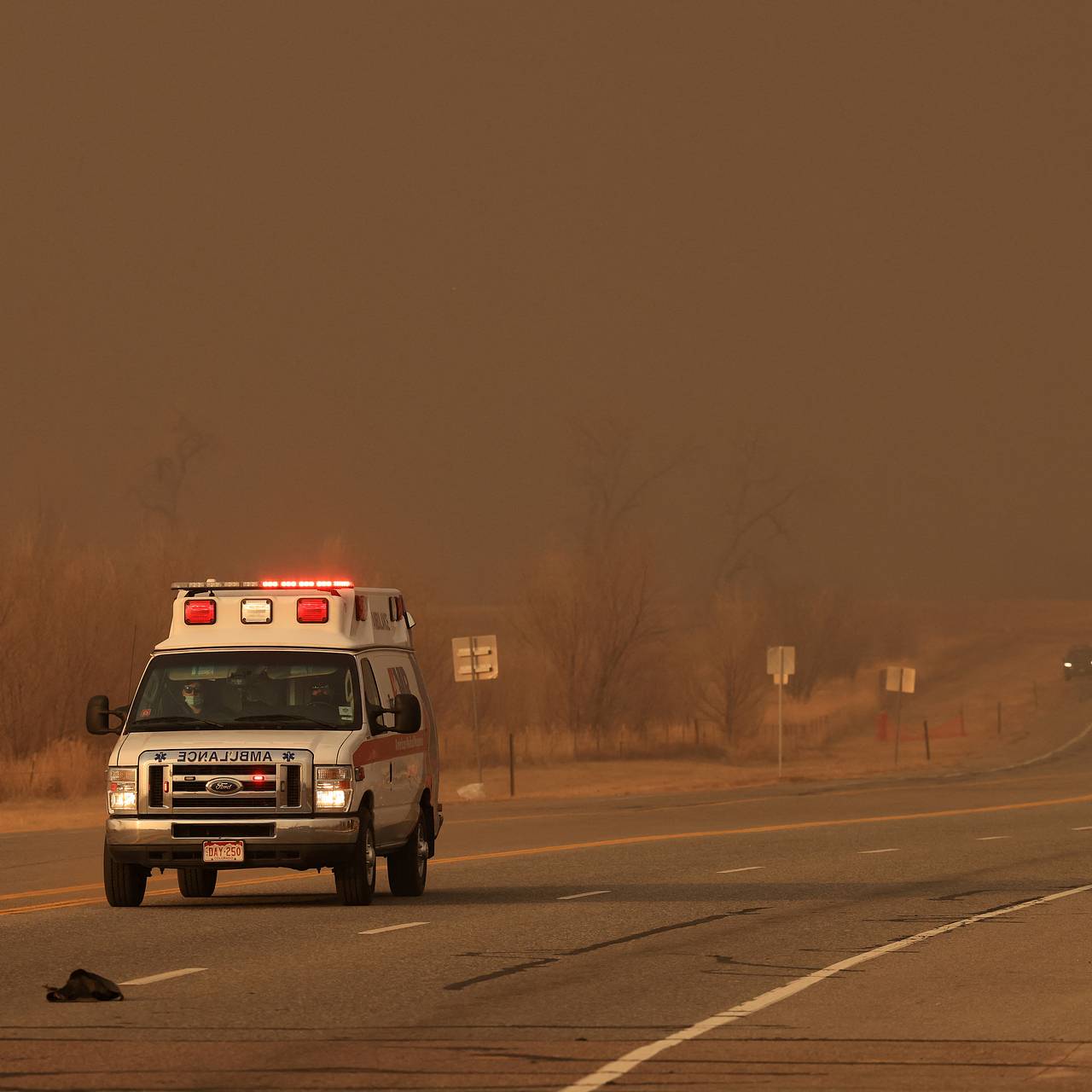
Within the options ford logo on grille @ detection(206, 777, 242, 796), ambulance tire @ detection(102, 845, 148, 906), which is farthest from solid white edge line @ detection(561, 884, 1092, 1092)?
ambulance tire @ detection(102, 845, 148, 906)

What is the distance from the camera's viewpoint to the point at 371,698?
18188mm

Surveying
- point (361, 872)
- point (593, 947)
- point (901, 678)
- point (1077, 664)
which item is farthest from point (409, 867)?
point (1077, 664)

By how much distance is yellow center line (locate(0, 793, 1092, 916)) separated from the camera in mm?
19141

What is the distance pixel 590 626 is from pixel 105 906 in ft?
170

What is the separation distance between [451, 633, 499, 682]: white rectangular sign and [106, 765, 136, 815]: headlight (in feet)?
78.0

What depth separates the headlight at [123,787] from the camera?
1697 cm

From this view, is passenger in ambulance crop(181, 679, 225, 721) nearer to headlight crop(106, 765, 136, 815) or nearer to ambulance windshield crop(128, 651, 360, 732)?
ambulance windshield crop(128, 651, 360, 732)

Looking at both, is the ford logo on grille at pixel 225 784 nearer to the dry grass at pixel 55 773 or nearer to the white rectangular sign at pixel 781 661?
the dry grass at pixel 55 773

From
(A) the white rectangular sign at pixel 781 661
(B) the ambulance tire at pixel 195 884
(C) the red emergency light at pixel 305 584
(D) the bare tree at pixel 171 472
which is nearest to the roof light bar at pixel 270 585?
(C) the red emergency light at pixel 305 584

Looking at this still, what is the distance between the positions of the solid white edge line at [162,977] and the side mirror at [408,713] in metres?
4.33

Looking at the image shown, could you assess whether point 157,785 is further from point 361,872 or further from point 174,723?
point 361,872

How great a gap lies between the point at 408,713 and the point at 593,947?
3.40 metres

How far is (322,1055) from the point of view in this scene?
10133mm

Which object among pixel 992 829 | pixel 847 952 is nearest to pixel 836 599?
pixel 992 829
